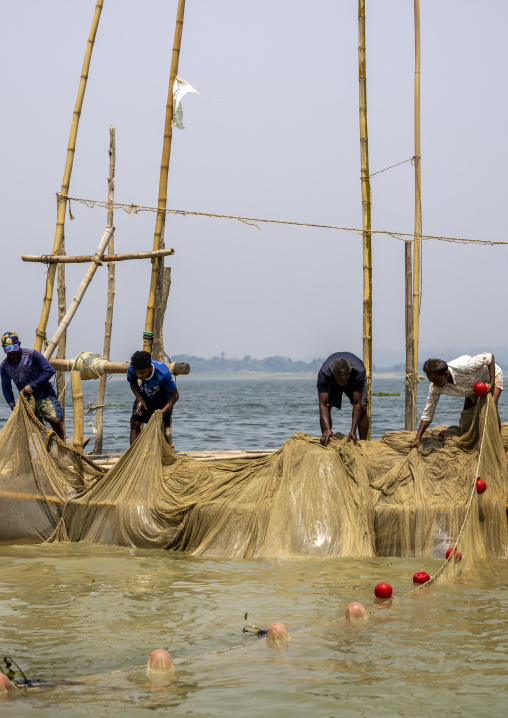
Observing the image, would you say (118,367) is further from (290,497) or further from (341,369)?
(290,497)

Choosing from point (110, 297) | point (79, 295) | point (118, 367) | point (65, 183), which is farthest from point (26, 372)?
point (110, 297)

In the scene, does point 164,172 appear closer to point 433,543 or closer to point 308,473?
point 308,473

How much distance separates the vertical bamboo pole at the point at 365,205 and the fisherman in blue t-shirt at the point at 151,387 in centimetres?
241

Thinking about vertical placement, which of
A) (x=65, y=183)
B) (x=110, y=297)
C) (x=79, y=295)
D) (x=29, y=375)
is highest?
(x=65, y=183)

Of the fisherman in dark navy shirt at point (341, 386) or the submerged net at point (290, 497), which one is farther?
the fisherman in dark navy shirt at point (341, 386)

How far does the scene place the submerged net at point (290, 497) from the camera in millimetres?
6445

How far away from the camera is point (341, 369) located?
7176 mm

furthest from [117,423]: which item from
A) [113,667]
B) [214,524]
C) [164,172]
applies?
[113,667]

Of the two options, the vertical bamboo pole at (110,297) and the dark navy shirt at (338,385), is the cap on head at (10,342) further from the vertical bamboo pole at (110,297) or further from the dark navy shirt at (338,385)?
the vertical bamboo pole at (110,297)

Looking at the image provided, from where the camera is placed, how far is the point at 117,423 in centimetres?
2814

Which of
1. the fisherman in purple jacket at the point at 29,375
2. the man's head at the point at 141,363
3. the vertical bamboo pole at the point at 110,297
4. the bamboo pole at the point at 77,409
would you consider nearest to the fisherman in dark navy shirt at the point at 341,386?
the man's head at the point at 141,363

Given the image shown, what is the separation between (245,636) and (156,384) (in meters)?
3.36

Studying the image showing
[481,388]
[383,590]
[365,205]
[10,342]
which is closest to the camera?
[383,590]

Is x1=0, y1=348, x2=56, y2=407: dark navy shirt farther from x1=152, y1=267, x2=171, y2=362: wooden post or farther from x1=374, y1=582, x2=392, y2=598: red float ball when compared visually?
x1=374, y1=582, x2=392, y2=598: red float ball
